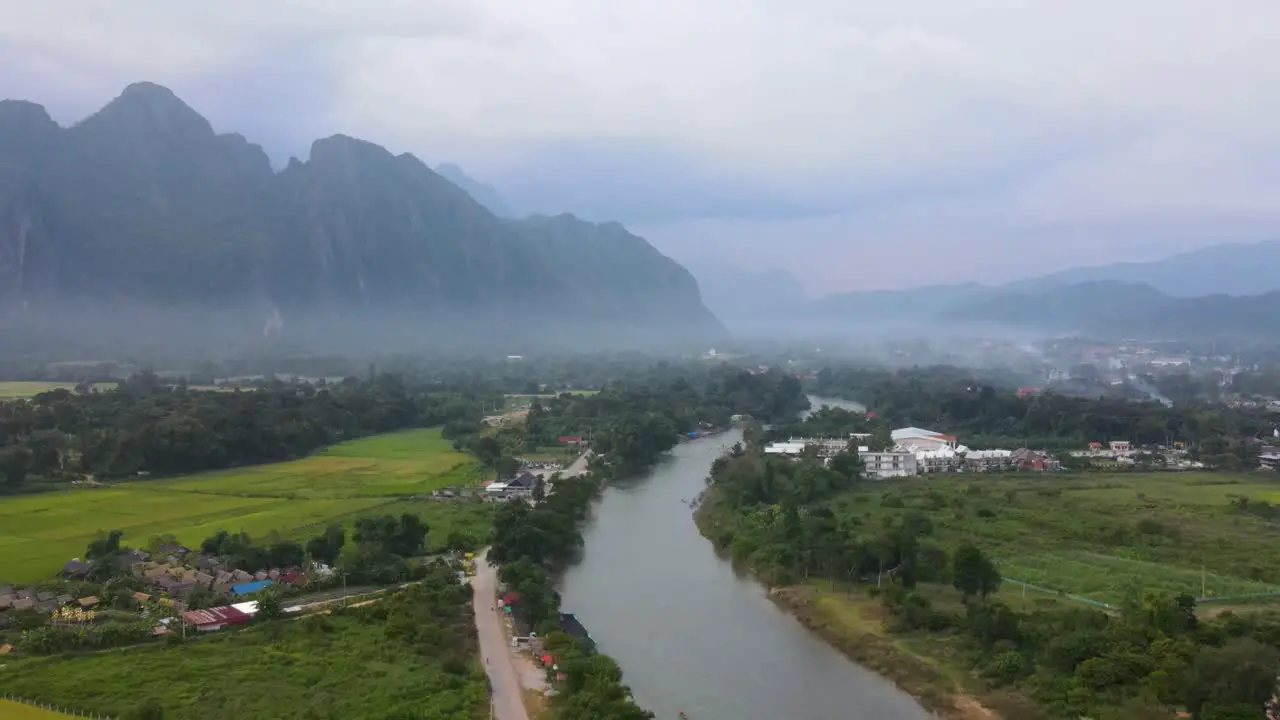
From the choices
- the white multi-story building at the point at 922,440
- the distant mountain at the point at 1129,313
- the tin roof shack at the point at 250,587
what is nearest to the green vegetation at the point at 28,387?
the tin roof shack at the point at 250,587

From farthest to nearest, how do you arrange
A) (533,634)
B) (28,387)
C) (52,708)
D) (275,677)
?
(28,387), (533,634), (275,677), (52,708)

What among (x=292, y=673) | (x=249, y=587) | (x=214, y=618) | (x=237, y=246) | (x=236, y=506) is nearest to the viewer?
(x=292, y=673)

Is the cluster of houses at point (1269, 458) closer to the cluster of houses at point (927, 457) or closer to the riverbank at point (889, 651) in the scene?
the cluster of houses at point (927, 457)

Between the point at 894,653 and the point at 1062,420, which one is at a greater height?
the point at 1062,420

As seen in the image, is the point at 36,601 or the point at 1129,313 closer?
the point at 36,601

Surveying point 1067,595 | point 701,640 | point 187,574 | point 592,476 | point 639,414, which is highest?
point 639,414

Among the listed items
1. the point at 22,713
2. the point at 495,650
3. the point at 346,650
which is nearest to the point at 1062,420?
the point at 495,650

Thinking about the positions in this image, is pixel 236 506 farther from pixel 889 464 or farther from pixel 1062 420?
pixel 1062 420

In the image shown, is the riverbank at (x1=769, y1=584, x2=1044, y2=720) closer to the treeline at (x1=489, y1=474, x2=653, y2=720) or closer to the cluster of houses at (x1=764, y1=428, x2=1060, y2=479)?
the treeline at (x1=489, y1=474, x2=653, y2=720)
